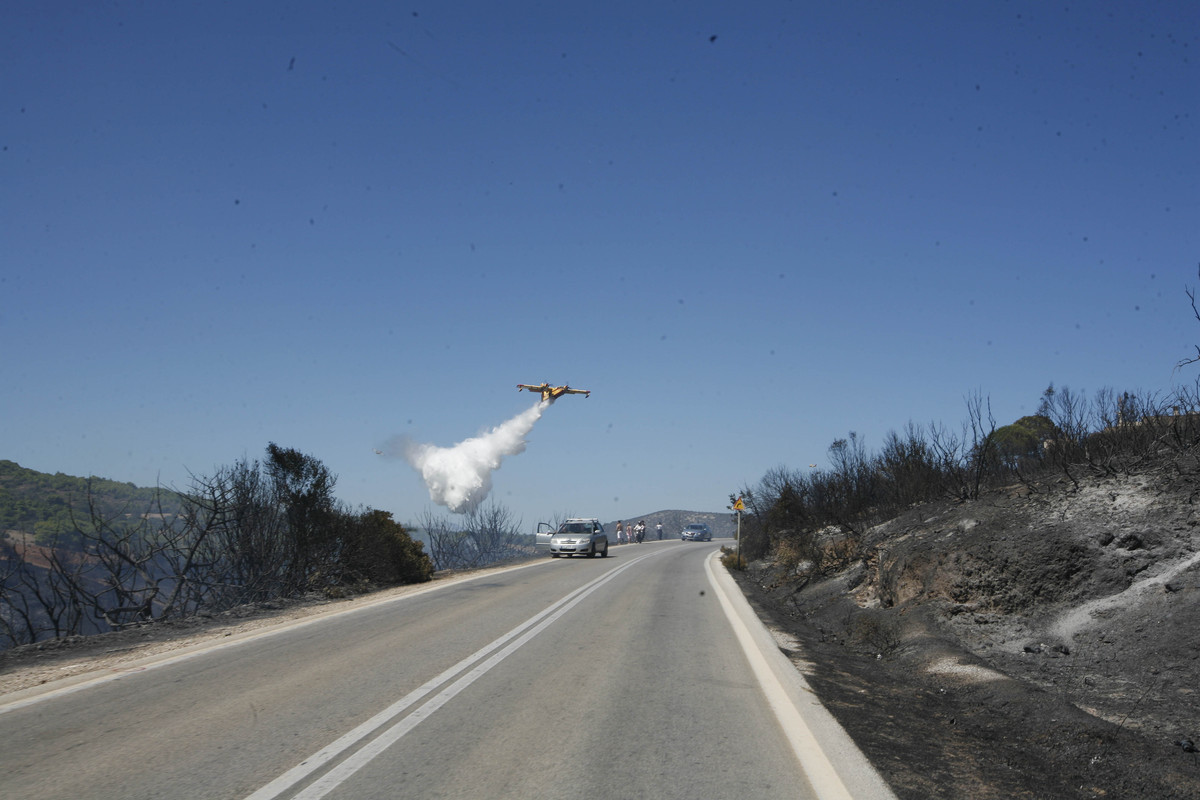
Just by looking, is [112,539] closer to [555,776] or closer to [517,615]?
[517,615]

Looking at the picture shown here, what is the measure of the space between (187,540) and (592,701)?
1344 cm

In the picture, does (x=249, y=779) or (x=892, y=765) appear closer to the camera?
(x=249, y=779)

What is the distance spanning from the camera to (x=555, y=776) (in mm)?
4340

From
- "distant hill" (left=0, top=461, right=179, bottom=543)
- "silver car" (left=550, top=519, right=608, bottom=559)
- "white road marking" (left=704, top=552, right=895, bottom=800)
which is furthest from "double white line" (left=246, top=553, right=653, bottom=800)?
"distant hill" (left=0, top=461, right=179, bottom=543)

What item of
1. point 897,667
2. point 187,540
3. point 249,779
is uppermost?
point 187,540

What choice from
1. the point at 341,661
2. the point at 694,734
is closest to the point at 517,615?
the point at 341,661

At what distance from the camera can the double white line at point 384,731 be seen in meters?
4.11

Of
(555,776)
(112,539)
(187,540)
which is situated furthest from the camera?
(187,540)

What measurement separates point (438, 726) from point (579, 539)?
30.3 m

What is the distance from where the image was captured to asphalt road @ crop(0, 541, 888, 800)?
13.8 feet

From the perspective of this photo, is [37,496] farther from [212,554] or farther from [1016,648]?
[1016,648]

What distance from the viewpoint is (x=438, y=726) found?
537cm

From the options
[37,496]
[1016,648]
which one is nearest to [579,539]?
[1016,648]

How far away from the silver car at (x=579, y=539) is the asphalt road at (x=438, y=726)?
2546 centimetres
